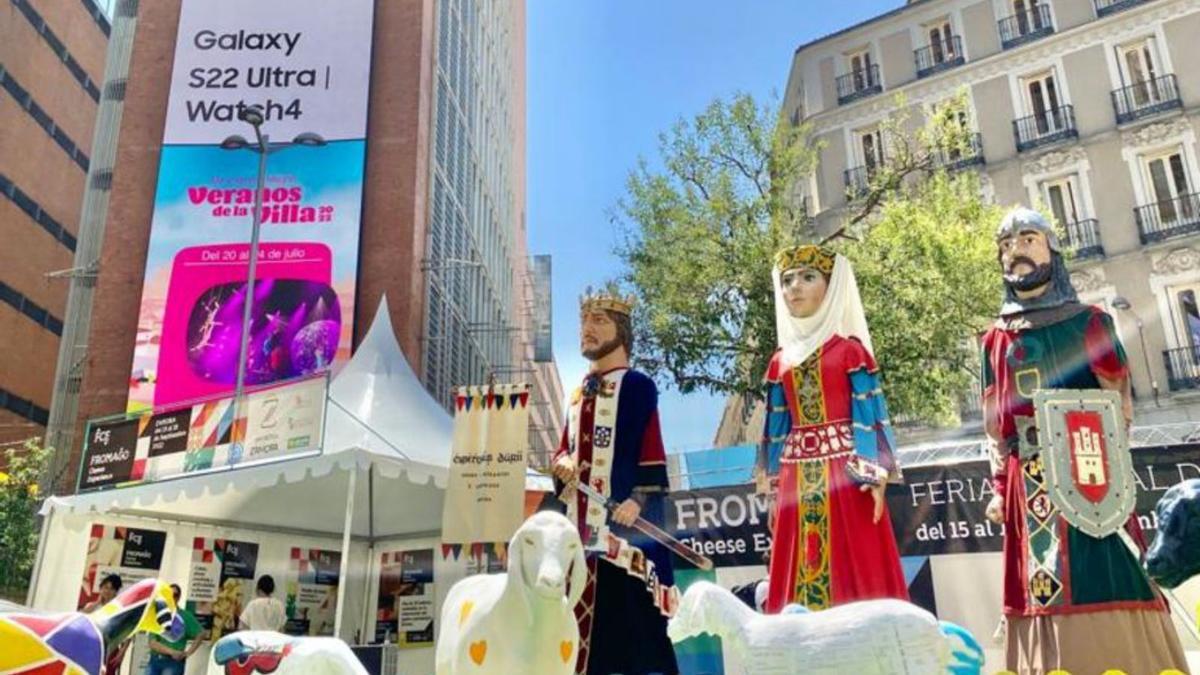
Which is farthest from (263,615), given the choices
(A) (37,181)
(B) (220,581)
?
(A) (37,181)

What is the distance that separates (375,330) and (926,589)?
7.44 metres

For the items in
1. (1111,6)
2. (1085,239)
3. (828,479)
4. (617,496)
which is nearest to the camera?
(828,479)

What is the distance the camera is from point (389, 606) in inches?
435

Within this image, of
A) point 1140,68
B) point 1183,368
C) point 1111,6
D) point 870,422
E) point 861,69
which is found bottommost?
point 870,422

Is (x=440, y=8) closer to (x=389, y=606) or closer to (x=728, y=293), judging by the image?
(x=728, y=293)

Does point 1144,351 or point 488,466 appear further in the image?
point 1144,351

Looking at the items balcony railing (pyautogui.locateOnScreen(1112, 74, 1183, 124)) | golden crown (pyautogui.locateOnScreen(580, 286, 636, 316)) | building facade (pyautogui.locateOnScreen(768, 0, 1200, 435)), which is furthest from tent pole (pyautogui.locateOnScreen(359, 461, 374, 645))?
balcony railing (pyautogui.locateOnScreen(1112, 74, 1183, 124))

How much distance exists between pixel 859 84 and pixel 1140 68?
6820 millimetres

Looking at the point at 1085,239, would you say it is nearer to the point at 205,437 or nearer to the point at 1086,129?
the point at 1086,129

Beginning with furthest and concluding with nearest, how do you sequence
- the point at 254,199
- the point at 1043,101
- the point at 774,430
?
the point at 1043,101 < the point at 254,199 < the point at 774,430

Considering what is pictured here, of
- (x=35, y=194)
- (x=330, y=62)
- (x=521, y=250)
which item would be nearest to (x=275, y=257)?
(x=330, y=62)

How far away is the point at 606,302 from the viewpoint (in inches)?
195

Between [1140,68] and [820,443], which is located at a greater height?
[1140,68]

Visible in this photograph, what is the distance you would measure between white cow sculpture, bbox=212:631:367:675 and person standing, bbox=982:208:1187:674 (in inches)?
97.5
